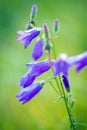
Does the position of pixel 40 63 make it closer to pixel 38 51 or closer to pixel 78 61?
pixel 38 51

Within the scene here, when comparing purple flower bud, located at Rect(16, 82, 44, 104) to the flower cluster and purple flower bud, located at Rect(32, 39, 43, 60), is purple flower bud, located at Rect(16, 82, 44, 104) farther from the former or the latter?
purple flower bud, located at Rect(32, 39, 43, 60)

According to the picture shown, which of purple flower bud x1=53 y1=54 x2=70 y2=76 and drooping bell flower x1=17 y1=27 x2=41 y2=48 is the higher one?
drooping bell flower x1=17 y1=27 x2=41 y2=48

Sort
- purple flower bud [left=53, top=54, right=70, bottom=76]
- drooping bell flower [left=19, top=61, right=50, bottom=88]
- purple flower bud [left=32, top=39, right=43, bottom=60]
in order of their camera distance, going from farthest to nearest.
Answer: drooping bell flower [left=19, top=61, right=50, bottom=88], purple flower bud [left=32, top=39, right=43, bottom=60], purple flower bud [left=53, top=54, right=70, bottom=76]

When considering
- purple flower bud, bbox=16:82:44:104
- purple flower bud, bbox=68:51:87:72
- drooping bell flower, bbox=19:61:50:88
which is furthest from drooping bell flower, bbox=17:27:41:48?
purple flower bud, bbox=68:51:87:72

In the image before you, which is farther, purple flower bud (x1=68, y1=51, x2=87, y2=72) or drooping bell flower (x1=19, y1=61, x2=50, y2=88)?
drooping bell flower (x1=19, y1=61, x2=50, y2=88)

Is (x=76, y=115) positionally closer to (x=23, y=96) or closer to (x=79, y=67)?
(x=23, y=96)

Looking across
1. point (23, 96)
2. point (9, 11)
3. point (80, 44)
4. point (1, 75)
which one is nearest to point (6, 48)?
point (80, 44)

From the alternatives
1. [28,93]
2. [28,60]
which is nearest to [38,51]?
[28,93]
